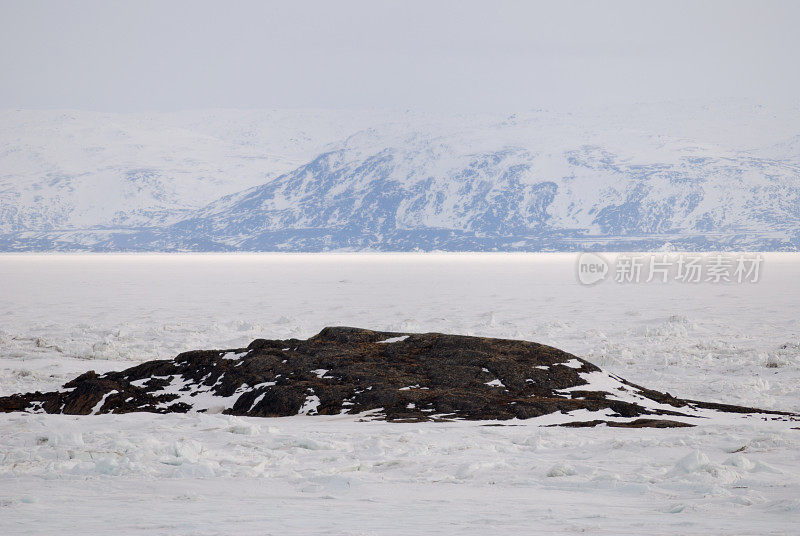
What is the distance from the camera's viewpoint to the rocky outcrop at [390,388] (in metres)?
15.5

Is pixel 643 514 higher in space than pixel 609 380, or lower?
higher

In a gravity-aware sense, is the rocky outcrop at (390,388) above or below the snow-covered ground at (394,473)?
below

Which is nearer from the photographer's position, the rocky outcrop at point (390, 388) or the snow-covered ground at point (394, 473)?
the snow-covered ground at point (394, 473)

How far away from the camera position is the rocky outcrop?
15.5 m

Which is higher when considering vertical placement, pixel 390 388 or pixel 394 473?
pixel 394 473

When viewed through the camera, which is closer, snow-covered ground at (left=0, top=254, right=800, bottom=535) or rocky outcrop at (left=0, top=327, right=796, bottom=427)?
snow-covered ground at (left=0, top=254, right=800, bottom=535)

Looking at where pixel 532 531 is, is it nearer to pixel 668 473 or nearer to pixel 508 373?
pixel 668 473

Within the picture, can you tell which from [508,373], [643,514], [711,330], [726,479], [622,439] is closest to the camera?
[643,514]

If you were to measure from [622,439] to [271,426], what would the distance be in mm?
5179

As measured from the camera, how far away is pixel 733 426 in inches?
522

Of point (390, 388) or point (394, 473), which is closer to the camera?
point (394, 473)

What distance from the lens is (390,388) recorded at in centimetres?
1655

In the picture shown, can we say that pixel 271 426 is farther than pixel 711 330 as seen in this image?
No

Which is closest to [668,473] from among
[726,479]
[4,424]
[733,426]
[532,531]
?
[726,479]
